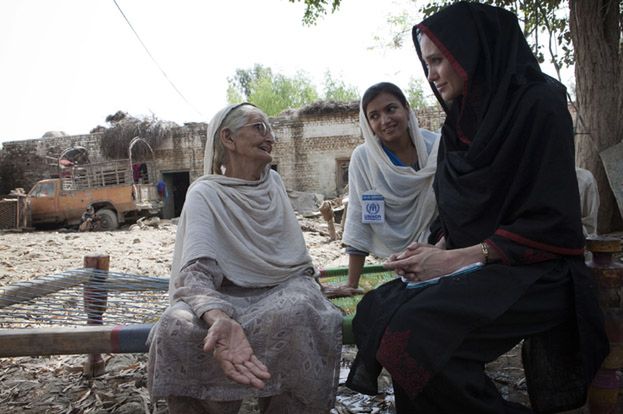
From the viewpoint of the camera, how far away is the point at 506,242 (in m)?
1.76

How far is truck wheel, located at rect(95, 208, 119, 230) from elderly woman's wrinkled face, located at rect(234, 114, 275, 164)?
A: 49.8 ft

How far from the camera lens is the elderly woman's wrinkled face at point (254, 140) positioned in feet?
8.17

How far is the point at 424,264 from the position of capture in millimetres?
1891

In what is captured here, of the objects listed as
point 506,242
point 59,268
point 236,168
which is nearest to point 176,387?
point 236,168

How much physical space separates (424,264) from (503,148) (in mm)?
523

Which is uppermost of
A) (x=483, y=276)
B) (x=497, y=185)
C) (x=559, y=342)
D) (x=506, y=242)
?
(x=497, y=185)

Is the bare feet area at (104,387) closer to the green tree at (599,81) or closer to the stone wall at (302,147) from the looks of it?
the green tree at (599,81)

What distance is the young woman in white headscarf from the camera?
2.92 metres

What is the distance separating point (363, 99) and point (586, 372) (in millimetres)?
1887

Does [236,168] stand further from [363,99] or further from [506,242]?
[506,242]

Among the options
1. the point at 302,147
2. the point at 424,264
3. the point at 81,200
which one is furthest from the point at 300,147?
the point at 424,264

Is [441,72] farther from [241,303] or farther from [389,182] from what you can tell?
[241,303]

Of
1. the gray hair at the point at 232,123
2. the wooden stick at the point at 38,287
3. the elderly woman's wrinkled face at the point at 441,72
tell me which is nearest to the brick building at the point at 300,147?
the wooden stick at the point at 38,287

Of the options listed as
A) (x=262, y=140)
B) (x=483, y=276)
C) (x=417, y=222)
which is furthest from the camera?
(x=417, y=222)
